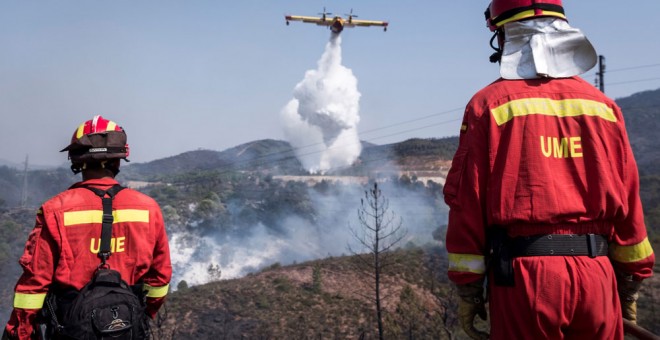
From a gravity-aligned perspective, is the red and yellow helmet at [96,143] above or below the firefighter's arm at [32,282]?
above

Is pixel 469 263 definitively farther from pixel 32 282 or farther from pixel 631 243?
pixel 32 282

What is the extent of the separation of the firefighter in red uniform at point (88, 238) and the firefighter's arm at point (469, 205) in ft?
6.54

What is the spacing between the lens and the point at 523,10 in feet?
8.23

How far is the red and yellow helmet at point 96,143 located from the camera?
3.40 meters

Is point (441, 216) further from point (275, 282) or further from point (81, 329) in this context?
point (81, 329)

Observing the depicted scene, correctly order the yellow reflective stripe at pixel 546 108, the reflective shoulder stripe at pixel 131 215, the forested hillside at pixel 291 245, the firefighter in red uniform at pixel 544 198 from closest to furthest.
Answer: the firefighter in red uniform at pixel 544 198 < the yellow reflective stripe at pixel 546 108 < the reflective shoulder stripe at pixel 131 215 < the forested hillside at pixel 291 245

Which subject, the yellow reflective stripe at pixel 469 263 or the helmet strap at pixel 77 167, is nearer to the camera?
the yellow reflective stripe at pixel 469 263

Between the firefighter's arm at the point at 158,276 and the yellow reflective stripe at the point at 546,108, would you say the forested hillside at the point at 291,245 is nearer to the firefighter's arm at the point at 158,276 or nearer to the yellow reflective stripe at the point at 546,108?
the firefighter's arm at the point at 158,276

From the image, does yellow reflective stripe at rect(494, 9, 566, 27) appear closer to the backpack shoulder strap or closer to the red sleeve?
the red sleeve

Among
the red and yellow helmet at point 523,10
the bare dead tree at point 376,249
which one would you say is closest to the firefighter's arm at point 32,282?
the red and yellow helmet at point 523,10

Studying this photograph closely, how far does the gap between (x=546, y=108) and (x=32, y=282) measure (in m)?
2.83

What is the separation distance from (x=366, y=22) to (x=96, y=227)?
58585 millimetres

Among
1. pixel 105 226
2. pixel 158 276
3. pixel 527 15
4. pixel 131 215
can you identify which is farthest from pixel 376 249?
pixel 527 15

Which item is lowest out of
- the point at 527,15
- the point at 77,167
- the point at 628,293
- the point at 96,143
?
the point at 628,293
